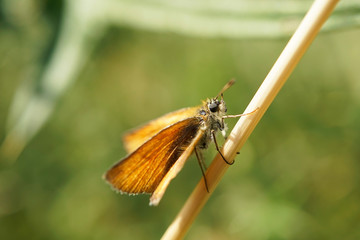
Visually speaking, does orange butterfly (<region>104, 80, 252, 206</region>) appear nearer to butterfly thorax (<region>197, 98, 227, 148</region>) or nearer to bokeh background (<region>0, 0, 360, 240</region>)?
butterfly thorax (<region>197, 98, 227, 148</region>)

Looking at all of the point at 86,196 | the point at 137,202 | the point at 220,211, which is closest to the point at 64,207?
the point at 86,196

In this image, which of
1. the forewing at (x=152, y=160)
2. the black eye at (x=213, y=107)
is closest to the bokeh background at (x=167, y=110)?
the black eye at (x=213, y=107)

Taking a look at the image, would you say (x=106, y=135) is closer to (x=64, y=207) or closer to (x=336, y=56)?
(x=64, y=207)

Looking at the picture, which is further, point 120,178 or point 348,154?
point 348,154

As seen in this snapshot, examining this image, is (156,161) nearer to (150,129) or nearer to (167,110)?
(150,129)

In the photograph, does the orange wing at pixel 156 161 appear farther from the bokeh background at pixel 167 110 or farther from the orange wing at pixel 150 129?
the bokeh background at pixel 167 110

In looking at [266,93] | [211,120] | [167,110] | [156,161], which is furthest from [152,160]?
[167,110]

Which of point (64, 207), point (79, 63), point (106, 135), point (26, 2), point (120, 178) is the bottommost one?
point (64, 207)
